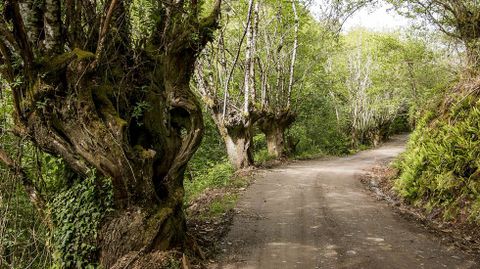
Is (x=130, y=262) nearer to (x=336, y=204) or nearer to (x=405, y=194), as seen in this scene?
(x=336, y=204)

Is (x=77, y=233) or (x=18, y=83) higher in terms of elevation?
(x=18, y=83)

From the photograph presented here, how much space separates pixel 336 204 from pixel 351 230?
239cm

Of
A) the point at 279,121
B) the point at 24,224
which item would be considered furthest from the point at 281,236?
the point at 279,121

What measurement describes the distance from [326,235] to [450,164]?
4.25 metres

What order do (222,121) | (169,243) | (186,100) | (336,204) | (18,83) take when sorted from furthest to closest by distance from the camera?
(222,121) < (336,204) < (186,100) < (169,243) < (18,83)

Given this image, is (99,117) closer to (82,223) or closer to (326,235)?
(82,223)

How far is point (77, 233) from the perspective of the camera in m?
5.95

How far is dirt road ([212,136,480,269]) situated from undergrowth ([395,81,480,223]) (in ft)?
3.27

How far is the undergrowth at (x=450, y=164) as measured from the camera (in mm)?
9047

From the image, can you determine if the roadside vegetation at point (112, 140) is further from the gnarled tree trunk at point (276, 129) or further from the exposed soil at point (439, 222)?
the gnarled tree trunk at point (276, 129)

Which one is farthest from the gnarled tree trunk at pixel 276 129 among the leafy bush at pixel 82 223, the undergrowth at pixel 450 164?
the leafy bush at pixel 82 223

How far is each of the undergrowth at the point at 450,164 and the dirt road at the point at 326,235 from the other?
1.00 metres

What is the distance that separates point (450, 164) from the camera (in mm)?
10109

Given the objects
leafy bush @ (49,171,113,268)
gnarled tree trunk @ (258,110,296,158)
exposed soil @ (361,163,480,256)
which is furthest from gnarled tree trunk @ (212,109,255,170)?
leafy bush @ (49,171,113,268)
